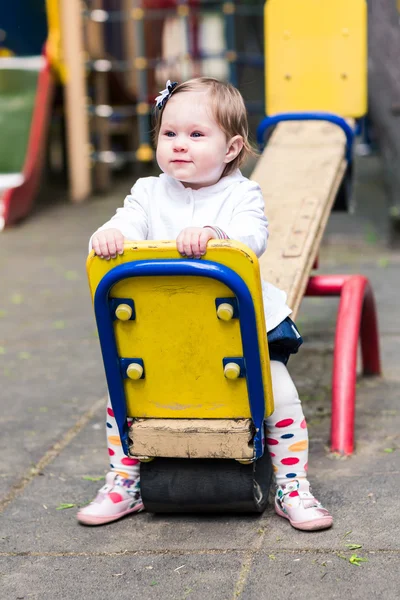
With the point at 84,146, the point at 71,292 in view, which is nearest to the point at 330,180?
the point at 71,292

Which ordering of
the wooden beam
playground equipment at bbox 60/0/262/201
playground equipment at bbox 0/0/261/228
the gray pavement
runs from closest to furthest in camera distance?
1. the gray pavement
2. playground equipment at bbox 0/0/261/228
3. the wooden beam
4. playground equipment at bbox 60/0/262/201

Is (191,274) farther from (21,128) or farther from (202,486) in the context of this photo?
(21,128)

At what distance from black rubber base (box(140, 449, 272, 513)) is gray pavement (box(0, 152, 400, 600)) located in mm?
52

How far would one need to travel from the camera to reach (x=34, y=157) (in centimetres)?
837

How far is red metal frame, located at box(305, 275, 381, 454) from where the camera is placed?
2.81m

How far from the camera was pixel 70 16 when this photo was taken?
28.6ft

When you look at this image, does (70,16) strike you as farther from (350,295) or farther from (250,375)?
(250,375)

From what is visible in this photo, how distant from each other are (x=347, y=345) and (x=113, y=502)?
3.18 ft

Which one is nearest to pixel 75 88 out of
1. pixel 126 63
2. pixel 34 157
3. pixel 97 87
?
pixel 97 87

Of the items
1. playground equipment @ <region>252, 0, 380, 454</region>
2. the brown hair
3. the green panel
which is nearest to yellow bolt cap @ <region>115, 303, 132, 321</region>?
the brown hair

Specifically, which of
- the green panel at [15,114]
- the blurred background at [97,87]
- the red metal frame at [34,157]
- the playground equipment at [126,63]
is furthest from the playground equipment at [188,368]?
the green panel at [15,114]

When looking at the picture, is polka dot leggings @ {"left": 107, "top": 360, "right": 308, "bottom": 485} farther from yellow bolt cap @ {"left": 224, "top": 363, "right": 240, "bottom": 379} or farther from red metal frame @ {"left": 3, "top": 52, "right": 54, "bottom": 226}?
red metal frame @ {"left": 3, "top": 52, "right": 54, "bottom": 226}

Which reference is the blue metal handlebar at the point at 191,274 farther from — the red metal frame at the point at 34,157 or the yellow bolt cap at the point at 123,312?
the red metal frame at the point at 34,157

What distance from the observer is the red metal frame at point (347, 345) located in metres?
2.81
